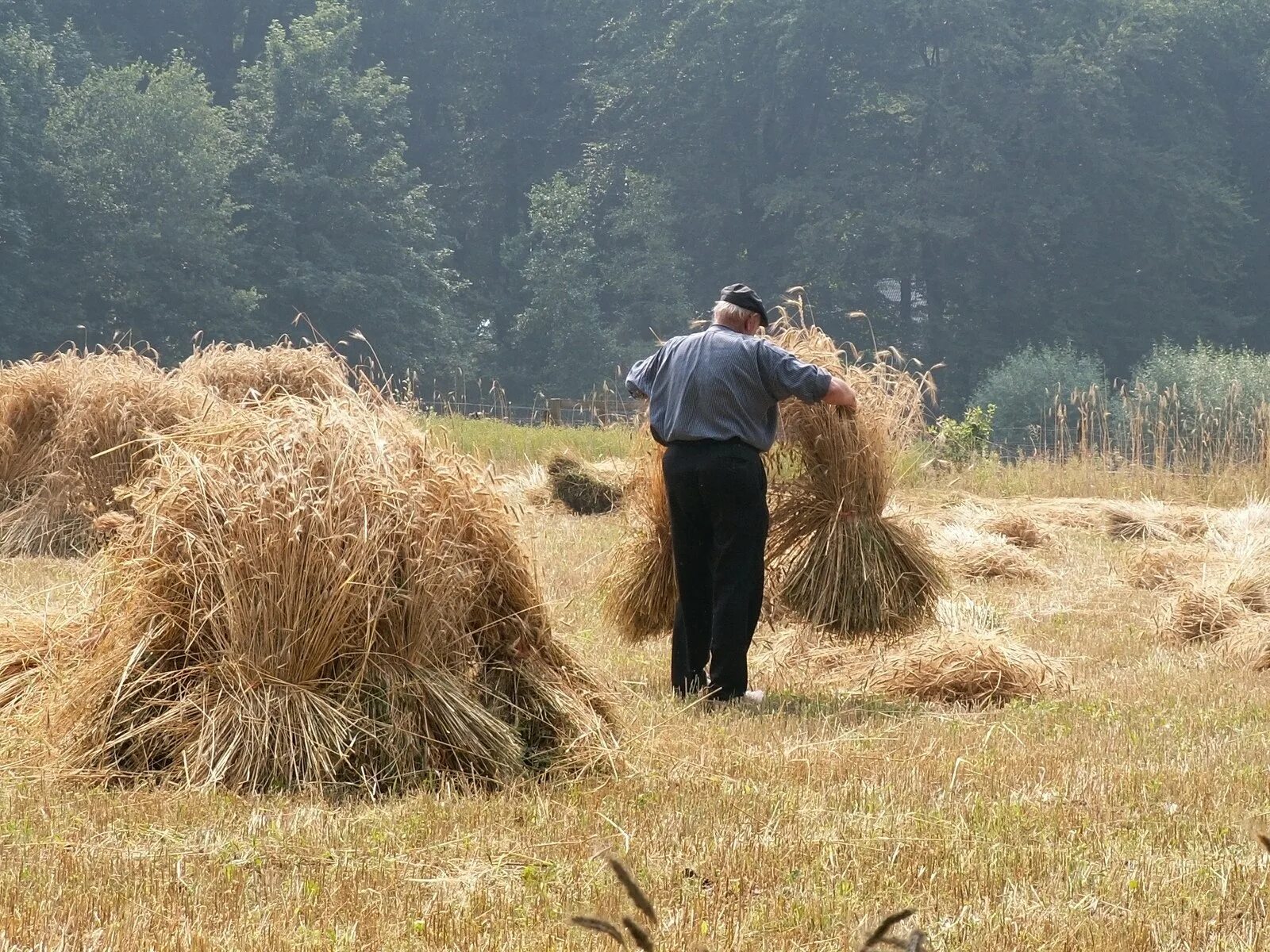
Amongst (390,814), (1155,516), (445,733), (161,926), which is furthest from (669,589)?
(1155,516)

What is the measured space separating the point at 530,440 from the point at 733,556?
1548 centimetres

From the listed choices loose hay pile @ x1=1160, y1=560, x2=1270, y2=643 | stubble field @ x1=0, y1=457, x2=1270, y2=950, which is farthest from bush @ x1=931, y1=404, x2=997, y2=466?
stubble field @ x1=0, y1=457, x2=1270, y2=950

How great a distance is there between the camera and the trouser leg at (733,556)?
724cm

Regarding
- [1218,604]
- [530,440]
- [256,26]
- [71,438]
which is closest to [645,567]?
[1218,604]

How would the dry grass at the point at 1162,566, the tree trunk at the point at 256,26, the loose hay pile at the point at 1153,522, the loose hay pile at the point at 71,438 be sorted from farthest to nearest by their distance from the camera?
the tree trunk at the point at 256,26 → the loose hay pile at the point at 1153,522 → the loose hay pile at the point at 71,438 → the dry grass at the point at 1162,566

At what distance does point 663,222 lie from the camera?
5088 centimetres

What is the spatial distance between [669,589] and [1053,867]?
387 cm

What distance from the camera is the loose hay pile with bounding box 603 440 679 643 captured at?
8.23 meters

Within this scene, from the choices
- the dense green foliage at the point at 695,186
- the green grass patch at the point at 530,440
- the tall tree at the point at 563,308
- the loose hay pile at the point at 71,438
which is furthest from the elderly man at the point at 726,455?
the tall tree at the point at 563,308

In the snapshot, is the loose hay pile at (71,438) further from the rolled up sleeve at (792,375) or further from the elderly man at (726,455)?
the rolled up sleeve at (792,375)

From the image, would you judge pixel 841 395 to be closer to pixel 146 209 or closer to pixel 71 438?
pixel 71 438

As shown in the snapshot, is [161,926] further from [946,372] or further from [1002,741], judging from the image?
[946,372]

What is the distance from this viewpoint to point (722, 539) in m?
7.35

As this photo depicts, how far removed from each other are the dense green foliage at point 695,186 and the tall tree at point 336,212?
98 mm
